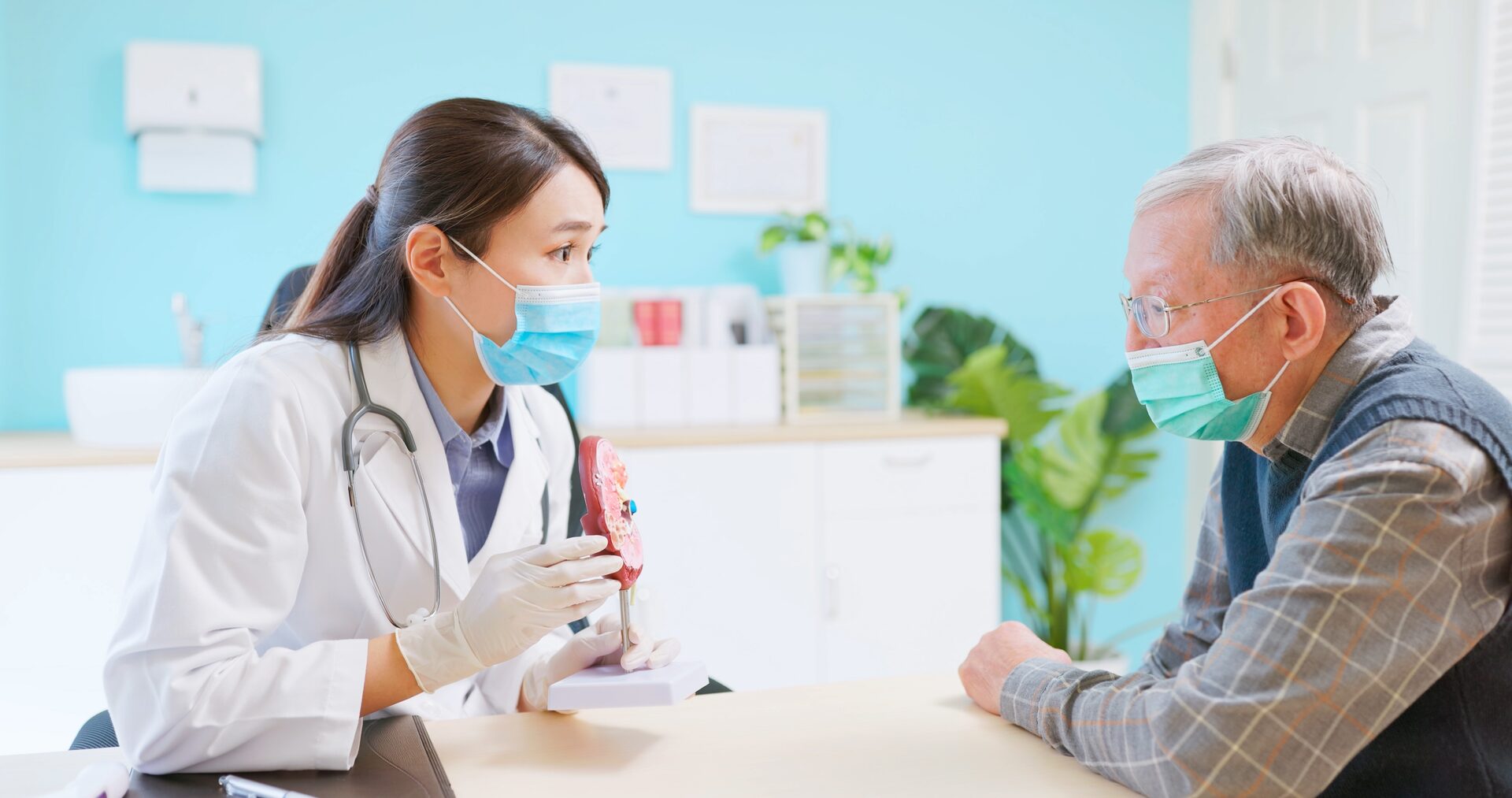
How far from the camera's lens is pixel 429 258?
1418 mm

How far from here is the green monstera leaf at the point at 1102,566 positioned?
3.28 metres

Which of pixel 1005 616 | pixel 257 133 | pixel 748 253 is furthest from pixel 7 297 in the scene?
pixel 1005 616

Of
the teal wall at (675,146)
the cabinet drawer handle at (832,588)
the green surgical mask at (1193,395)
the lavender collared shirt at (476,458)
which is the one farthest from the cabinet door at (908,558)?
the green surgical mask at (1193,395)

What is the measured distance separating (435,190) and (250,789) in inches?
27.7

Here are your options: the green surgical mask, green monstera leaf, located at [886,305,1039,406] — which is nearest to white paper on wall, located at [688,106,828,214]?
green monstera leaf, located at [886,305,1039,406]

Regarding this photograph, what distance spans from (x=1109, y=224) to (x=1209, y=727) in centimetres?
290

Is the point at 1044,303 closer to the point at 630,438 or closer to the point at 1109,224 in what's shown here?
the point at 1109,224

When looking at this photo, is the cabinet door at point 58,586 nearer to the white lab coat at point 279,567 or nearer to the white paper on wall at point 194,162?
the white paper on wall at point 194,162

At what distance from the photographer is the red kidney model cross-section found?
1208 mm

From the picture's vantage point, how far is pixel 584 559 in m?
1.20

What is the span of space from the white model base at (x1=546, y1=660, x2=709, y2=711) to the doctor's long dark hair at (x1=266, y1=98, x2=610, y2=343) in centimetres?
51

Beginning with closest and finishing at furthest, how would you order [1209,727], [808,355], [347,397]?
[1209,727] → [347,397] → [808,355]

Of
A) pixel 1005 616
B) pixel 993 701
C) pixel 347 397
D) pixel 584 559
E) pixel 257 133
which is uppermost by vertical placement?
pixel 257 133

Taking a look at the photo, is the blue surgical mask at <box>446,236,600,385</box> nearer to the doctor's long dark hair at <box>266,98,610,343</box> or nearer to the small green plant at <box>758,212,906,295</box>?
the doctor's long dark hair at <box>266,98,610,343</box>
